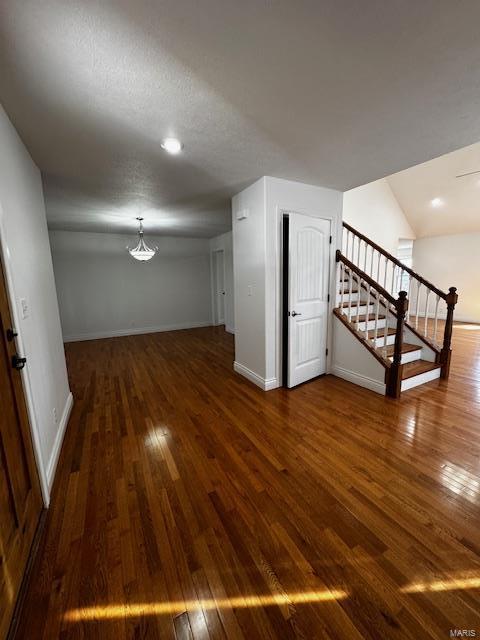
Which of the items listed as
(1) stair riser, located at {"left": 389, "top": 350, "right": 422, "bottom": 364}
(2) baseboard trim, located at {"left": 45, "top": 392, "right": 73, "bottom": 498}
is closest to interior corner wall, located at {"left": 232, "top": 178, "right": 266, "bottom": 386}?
(1) stair riser, located at {"left": 389, "top": 350, "right": 422, "bottom": 364}

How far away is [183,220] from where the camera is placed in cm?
473

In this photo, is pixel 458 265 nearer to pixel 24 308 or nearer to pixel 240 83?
pixel 240 83

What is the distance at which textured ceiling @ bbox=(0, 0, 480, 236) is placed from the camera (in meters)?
1.08

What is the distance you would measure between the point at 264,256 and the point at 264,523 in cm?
239

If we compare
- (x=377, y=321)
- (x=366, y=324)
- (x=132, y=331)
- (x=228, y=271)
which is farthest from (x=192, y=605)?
(x=132, y=331)

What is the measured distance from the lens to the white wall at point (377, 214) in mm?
5413

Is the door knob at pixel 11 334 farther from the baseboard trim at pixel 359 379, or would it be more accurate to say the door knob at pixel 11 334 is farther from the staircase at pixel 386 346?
the baseboard trim at pixel 359 379

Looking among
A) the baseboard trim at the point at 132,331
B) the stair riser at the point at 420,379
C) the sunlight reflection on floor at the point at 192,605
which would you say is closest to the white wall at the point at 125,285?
the baseboard trim at the point at 132,331

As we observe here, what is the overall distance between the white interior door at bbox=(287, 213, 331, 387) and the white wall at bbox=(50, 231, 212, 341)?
4.28m

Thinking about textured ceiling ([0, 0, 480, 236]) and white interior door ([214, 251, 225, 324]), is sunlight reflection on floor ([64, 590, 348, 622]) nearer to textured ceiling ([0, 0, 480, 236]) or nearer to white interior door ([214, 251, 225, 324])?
textured ceiling ([0, 0, 480, 236])

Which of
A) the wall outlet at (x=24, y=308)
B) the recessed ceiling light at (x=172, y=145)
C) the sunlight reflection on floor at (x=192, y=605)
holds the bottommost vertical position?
the sunlight reflection on floor at (x=192, y=605)

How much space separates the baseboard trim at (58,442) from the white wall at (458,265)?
349 inches

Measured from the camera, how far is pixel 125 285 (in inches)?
242

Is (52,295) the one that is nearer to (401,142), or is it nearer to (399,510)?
(399,510)
